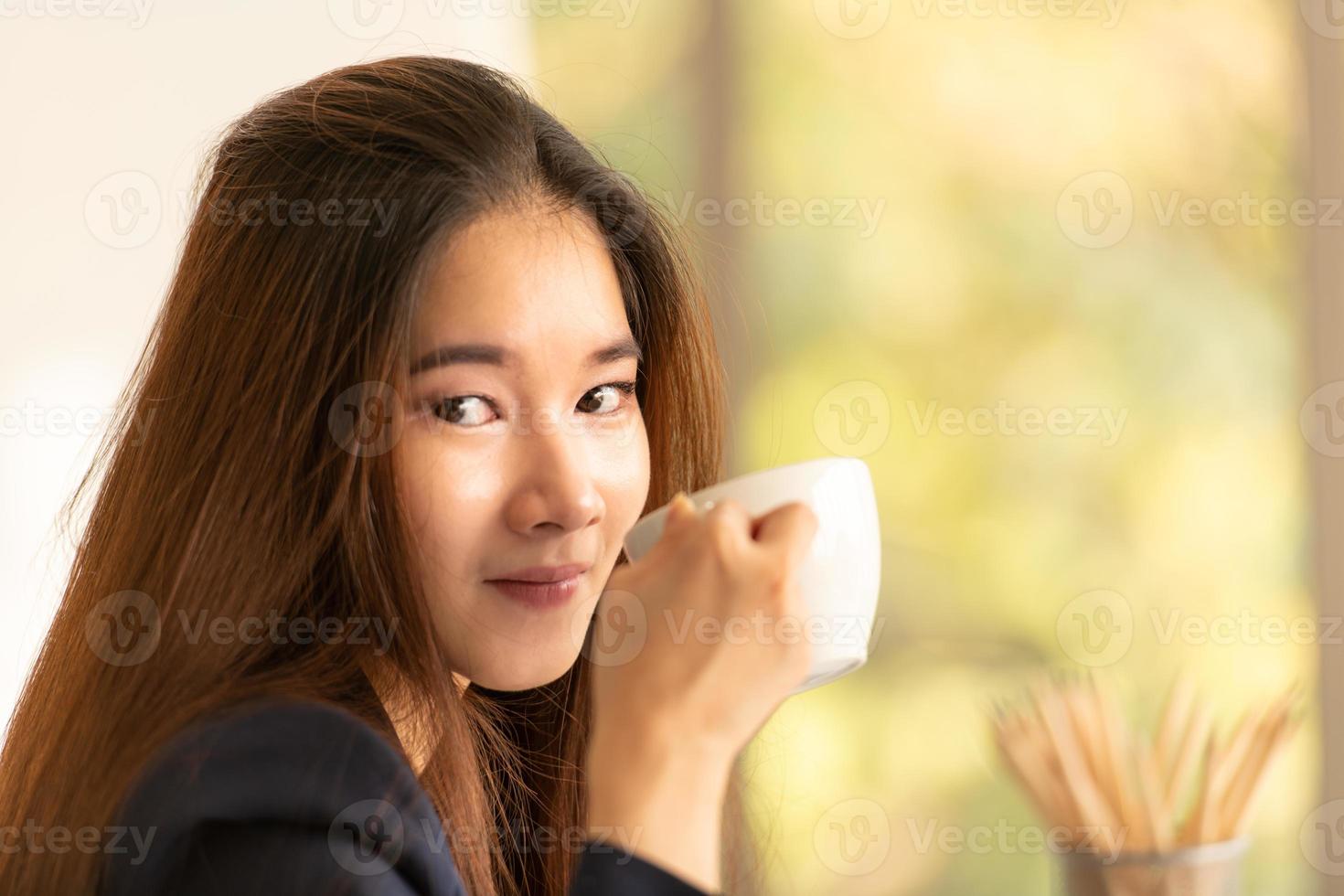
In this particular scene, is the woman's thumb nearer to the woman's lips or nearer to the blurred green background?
the woman's lips

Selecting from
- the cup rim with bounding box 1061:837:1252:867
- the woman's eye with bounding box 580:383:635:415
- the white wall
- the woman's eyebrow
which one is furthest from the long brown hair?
the white wall

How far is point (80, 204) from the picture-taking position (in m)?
1.30

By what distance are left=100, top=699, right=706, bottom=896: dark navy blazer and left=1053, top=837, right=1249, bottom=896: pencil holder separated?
0.97 feet

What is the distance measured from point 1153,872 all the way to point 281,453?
1.74ft

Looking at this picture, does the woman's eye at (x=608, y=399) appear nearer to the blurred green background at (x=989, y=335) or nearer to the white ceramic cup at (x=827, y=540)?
the white ceramic cup at (x=827, y=540)

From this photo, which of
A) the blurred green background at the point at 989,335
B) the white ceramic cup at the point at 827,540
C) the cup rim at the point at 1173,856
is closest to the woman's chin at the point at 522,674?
the white ceramic cup at the point at 827,540

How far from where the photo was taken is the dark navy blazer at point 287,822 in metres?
0.53

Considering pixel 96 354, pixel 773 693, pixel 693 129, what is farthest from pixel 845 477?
pixel 693 129

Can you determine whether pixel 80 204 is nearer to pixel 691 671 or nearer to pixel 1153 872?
pixel 691 671

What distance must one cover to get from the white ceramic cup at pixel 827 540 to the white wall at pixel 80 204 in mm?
783

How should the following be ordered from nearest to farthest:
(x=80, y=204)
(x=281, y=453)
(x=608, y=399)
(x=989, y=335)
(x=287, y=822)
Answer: (x=287, y=822), (x=281, y=453), (x=608, y=399), (x=80, y=204), (x=989, y=335)

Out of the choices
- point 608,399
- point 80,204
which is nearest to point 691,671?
point 608,399

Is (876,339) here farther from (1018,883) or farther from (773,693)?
(773,693)

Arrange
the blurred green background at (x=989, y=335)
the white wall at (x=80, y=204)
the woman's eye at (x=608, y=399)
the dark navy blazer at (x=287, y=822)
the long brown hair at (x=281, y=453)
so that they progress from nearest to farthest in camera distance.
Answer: the dark navy blazer at (x=287, y=822) < the long brown hair at (x=281, y=453) < the woman's eye at (x=608, y=399) < the white wall at (x=80, y=204) < the blurred green background at (x=989, y=335)
